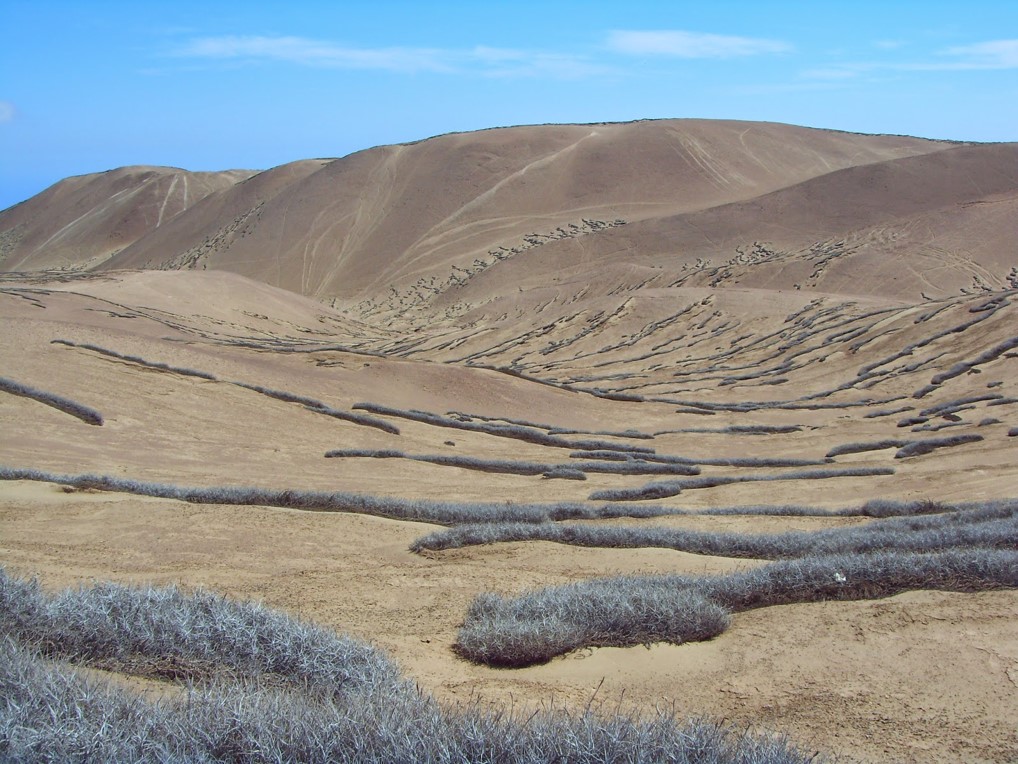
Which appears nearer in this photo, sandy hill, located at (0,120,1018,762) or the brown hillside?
sandy hill, located at (0,120,1018,762)

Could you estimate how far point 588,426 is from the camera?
77.8 feet

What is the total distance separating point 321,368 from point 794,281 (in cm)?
2942

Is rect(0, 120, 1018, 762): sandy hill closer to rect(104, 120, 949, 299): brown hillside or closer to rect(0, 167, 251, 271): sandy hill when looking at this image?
rect(104, 120, 949, 299): brown hillside

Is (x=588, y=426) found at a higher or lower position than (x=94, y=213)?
lower

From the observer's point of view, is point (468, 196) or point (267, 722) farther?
point (468, 196)

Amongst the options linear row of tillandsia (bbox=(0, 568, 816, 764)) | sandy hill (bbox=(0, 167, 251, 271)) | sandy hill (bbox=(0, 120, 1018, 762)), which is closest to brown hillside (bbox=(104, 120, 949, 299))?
sandy hill (bbox=(0, 120, 1018, 762))

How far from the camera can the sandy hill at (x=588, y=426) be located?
533 centimetres

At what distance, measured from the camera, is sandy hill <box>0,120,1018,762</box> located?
533 cm

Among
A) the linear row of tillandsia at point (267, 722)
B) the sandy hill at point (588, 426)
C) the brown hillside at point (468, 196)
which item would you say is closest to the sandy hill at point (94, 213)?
the brown hillside at point (468, 196)

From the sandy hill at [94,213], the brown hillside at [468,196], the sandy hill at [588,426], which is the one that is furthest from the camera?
the sandy hill at [94,213]

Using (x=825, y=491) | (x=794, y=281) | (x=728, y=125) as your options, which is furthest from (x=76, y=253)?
(x=825, y=491)

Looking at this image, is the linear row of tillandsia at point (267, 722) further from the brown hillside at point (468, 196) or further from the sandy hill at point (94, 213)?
the sandy hill at point (94, 213)

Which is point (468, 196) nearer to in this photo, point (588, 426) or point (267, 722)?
point (588, 426)

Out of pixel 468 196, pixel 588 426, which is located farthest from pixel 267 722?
pixel 468 196
